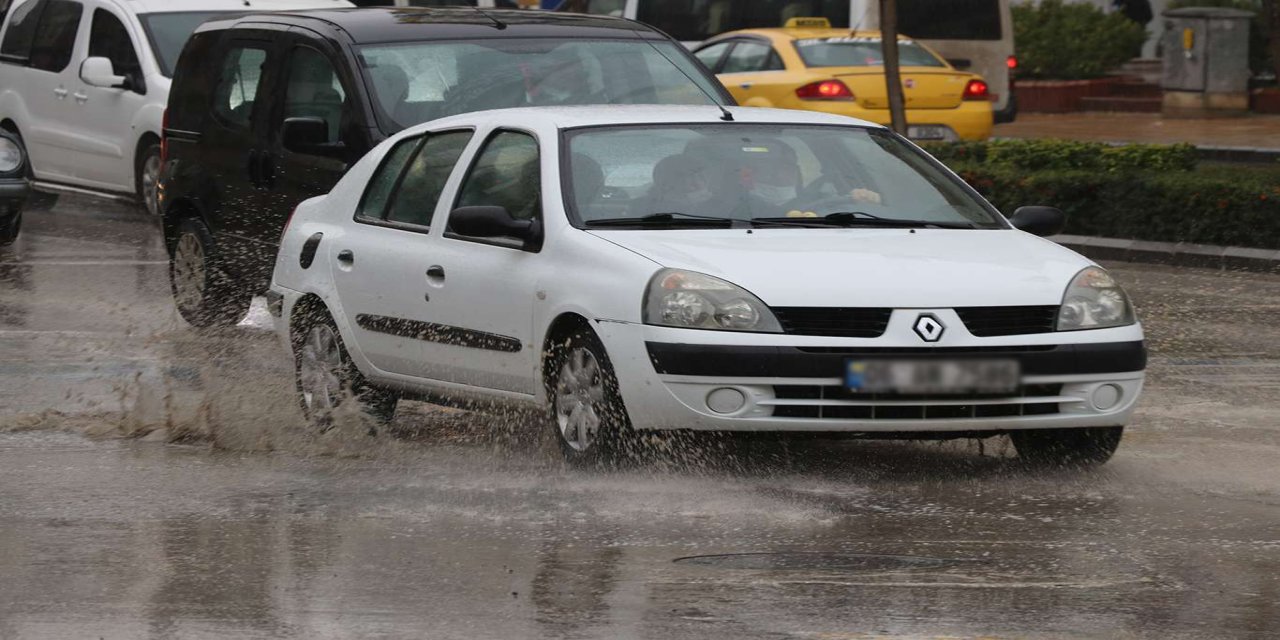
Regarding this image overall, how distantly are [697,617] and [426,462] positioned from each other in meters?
2.75

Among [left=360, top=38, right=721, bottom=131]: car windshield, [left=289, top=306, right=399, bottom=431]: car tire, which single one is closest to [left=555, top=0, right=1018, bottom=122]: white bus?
[left=360, top=38, right=721, bottom=131]: car windshield

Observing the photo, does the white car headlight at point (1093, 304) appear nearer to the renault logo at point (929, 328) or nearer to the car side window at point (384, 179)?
the renault logo at point (929, 328)

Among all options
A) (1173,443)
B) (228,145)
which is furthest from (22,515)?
(228,145)

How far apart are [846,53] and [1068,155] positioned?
12.8 feet

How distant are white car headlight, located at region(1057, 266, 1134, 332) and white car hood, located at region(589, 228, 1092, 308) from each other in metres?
0.04

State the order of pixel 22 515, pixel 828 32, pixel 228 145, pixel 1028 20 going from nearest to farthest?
pixel 22 515, pixel 228 145, pixel 828 32, pixel 1028 20

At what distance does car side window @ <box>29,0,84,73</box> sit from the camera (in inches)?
774

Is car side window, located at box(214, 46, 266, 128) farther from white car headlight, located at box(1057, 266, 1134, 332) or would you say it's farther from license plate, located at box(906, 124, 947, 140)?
license plate, located at box(906, 124, 947, 140)

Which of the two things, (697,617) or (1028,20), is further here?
(1028,20)

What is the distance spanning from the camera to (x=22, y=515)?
750 centimetres

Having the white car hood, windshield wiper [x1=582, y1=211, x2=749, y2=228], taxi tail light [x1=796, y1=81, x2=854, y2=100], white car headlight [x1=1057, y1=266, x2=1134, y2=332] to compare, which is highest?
windshield wiper [x1=582, y1=211, x2=749, y2=228]

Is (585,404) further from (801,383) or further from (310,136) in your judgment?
(310,136)

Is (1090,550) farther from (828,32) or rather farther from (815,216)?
(828,32)

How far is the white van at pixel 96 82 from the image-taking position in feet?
60.2
